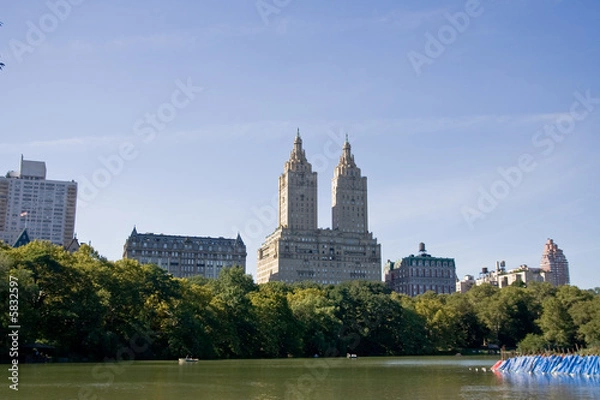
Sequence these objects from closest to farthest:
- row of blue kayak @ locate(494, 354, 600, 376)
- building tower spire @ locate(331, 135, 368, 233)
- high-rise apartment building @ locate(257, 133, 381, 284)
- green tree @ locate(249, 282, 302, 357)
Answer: row of blue kayak @ locate(494, 354, 600, 376) < green tree @ locate(249, 282, 302, 357) < high-rise apartment building @ locate(257, 133, 381, 284) < building tower spire @ locate(331, 135, 368, 233)

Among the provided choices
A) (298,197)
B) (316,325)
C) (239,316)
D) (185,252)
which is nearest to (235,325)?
(239,316)

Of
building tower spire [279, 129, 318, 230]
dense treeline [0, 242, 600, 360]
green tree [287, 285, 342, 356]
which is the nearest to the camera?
dense treeline [0, 242, 600, 360]

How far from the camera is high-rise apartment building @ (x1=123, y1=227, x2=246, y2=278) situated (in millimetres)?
170625

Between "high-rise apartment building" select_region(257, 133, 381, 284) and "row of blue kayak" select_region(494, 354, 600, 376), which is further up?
"high-rise apartment building" select_region(257, 133, 381, 284)

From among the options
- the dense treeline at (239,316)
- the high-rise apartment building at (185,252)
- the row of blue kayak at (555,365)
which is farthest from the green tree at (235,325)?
the high-rise apartment building at (185,252)

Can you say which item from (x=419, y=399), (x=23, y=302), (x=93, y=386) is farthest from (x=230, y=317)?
(x=419, y=399)

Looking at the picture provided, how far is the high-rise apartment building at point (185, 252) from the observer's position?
171 meters

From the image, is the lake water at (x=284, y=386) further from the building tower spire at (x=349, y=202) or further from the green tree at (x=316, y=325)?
the building tower spire at (x=349, y=202)

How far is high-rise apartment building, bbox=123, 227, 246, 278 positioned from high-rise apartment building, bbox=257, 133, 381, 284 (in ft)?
42.4

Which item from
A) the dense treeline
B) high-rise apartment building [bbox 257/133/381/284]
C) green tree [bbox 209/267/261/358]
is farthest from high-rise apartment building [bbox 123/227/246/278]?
green tree [bbox 209/267/261/358]

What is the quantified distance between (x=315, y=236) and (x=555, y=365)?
443 ft

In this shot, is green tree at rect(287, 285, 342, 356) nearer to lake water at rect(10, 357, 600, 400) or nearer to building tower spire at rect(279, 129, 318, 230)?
lake water at rect(10, 357, 600, 400)

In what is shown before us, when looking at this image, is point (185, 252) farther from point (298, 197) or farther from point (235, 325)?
point (235, 325)

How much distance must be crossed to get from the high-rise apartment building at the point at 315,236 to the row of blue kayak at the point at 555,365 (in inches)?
4960
